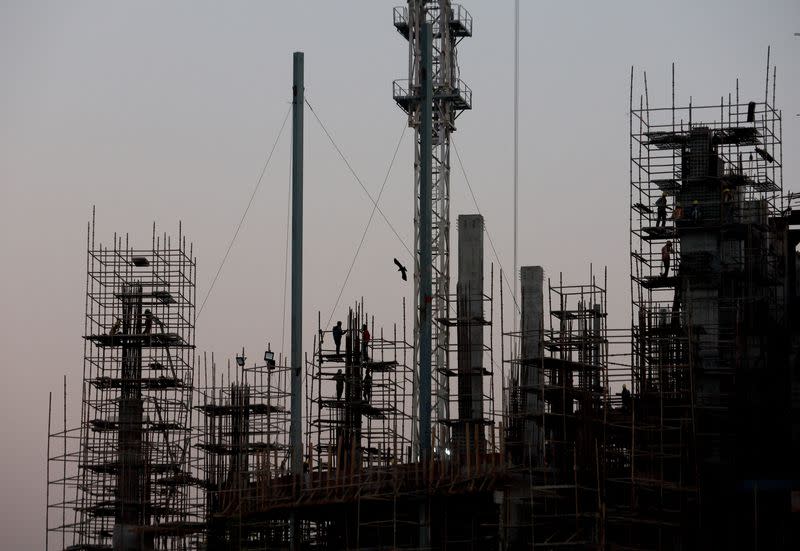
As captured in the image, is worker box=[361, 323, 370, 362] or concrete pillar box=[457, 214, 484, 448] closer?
concrete pillar box=[457, 214, 484, 448]

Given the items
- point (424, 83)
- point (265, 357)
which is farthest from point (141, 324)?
Result: point (424, 83)

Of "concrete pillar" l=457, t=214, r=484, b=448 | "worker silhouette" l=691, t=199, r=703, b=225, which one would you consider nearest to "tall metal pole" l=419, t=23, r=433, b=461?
"concrete pillar" l=457, t=214, r=484, b=448

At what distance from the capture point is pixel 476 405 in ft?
146

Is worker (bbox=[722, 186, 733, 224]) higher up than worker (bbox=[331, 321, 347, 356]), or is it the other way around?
worker (bbox=[722, 186, 733, 224])

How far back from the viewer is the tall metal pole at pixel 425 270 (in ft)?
135

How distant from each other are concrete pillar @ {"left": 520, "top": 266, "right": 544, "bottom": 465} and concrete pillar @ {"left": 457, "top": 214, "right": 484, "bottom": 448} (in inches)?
55.9

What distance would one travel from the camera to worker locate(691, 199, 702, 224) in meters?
47.2

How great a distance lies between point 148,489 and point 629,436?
13.7 m

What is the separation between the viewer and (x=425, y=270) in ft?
139

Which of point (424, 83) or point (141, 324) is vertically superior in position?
point (424, 83)

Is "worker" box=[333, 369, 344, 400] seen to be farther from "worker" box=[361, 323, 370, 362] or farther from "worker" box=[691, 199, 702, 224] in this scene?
"worker" box=[691, 199, 702, 224]

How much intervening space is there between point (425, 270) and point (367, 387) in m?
7.19

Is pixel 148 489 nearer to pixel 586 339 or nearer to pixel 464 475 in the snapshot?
pixel 464 475

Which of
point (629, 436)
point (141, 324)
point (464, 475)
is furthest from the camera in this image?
point (141, 324)
